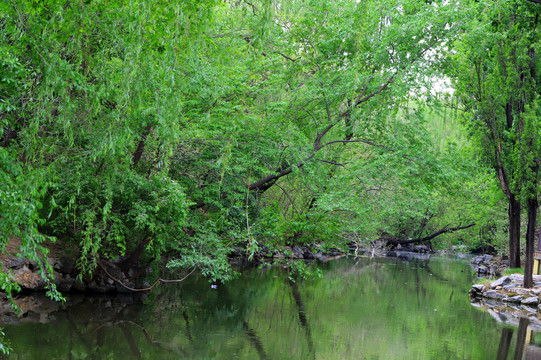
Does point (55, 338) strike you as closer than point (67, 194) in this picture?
Yes

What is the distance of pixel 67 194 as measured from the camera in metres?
7.99

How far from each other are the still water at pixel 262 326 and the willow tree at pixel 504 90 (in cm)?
381

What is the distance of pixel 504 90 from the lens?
42.5 feet

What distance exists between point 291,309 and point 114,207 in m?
4.52

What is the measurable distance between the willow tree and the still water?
3809 mm

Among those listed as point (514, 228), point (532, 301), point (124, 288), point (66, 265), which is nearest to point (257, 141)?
point (124, 288)

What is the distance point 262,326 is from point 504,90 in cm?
893

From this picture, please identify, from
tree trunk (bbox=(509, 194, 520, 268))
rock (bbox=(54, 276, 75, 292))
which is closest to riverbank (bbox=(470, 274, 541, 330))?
tree trunk (bbox=(509, 194, 520, 268))

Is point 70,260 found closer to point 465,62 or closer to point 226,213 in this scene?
point 226,213

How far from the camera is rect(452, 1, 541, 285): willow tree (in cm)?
1213

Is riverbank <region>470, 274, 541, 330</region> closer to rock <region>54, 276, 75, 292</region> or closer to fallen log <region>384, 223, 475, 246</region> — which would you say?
rock <region>54, 276, 75, 292</region>

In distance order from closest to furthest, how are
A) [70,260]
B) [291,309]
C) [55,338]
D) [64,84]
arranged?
[64,84], [55,338], [70,260], [291,309]

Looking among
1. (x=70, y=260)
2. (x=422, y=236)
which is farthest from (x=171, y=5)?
(x=422, y=236)

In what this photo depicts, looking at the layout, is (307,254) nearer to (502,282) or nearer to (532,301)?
(502,282)
